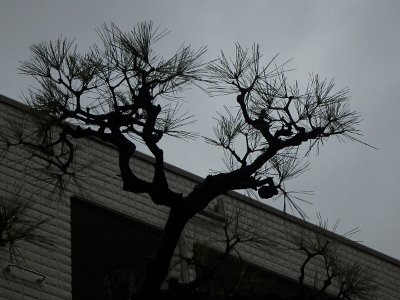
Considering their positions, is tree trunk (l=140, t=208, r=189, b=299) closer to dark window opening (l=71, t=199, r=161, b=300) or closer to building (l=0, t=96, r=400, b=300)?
building (l=0, t=96, r=400, b=300)

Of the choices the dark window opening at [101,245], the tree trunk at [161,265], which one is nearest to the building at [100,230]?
the dark window opening at [101,245]

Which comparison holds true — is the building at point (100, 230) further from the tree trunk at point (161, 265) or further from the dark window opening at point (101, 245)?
the tree trunk at point (161, 265)

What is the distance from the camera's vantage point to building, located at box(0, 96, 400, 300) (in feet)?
22.7

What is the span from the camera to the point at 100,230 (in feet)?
27.5

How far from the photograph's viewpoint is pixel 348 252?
10578 mm

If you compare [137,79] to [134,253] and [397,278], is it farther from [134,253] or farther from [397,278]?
[397,278]

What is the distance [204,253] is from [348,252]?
5.50 metres

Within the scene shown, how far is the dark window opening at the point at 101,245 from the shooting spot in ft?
27.0

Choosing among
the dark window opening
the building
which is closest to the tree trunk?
the building

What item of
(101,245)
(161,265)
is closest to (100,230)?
(101,245)

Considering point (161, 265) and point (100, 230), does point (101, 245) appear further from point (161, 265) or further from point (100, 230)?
point (161, 265)

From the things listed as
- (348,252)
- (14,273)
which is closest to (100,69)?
(14,273)

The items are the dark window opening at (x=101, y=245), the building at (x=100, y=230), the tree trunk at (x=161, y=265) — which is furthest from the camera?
the dark window opening at (x=101, y=245)

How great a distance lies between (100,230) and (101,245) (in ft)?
0.66
